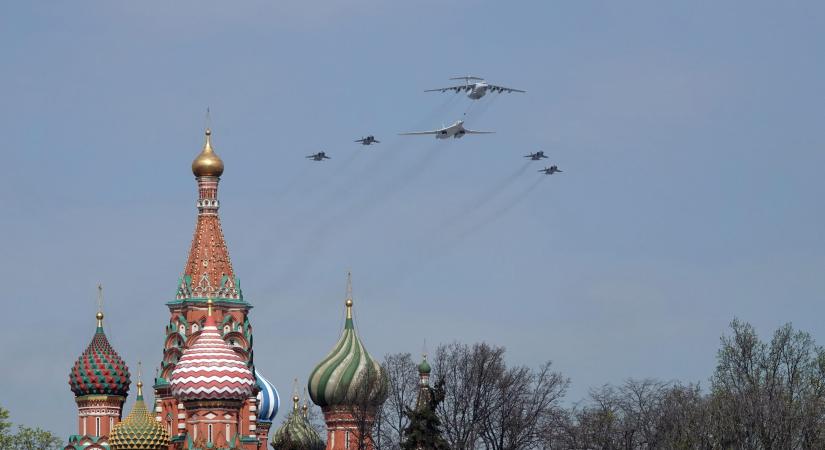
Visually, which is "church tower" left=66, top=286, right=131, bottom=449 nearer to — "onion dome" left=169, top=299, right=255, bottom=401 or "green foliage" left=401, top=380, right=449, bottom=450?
"onion dome" left=169, top=299, right=255, bottom=401

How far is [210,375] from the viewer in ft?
233

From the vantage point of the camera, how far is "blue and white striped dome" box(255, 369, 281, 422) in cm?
8144

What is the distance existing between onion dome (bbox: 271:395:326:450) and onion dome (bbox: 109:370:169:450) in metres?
5.56

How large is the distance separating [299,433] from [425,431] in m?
13.5

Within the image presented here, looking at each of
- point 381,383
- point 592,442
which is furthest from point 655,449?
point 381,383

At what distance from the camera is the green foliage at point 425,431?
6638 cm

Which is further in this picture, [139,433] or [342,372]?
[342,372]

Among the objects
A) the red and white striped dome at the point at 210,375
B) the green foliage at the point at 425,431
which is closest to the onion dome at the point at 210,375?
the red and white striped dome at the point at 210,375

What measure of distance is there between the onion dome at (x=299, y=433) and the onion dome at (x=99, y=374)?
5.56m

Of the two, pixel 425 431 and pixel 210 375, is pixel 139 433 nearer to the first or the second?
pixel 210 375

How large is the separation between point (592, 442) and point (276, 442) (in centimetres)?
1157

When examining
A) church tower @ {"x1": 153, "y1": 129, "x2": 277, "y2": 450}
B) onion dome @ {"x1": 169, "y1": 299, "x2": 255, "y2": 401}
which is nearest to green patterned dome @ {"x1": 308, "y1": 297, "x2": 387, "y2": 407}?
church tower @ {"x1": 153, "y1": 129, "x2": 277, "y2": 450}

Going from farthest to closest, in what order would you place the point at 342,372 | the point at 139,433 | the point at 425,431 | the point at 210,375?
the point at 342,372 → the point at 139,433 → the point at 210,375 → the point at 425,431

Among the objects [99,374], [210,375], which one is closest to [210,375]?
[210,375]
